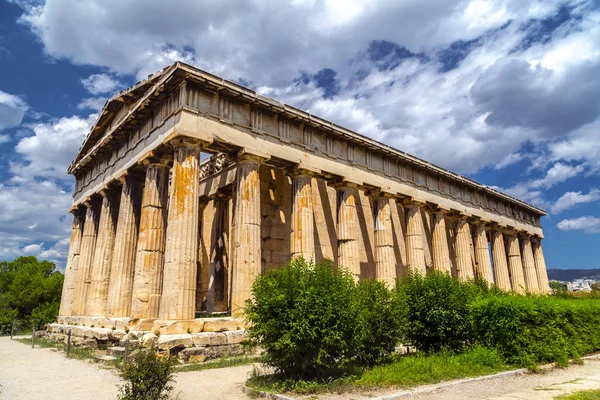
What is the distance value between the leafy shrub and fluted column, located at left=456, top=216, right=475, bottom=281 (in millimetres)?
18094

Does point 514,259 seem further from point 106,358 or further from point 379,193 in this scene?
point 106,358

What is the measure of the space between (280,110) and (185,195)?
5817mm

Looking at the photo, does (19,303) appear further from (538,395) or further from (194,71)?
(538,395)

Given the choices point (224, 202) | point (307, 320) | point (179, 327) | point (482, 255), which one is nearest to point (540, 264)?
point (482, 255)

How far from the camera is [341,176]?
2030cm

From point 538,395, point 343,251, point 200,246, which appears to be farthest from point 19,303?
point 538,395

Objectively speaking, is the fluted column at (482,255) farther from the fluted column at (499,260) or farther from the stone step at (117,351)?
the stone step at (117,351)

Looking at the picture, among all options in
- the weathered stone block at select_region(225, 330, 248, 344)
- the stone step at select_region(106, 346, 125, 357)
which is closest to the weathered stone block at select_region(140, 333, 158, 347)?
the stone step at select_region(106, 346, 125, 357)

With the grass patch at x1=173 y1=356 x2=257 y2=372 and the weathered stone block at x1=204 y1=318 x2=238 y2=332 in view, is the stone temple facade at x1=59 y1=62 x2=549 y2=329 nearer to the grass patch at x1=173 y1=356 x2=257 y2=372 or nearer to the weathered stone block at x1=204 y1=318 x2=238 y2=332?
the weathered stone block at x1=204 y1=318 x2=238 y2=332

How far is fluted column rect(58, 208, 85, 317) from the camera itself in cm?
2291

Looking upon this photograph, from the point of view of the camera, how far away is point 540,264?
37562mm

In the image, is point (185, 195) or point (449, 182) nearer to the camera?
point (185, 195)

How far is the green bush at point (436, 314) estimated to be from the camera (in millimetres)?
11641

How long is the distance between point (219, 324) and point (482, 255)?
875 inches
